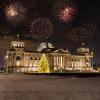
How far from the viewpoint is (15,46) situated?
485 ft

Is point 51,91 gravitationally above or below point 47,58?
below

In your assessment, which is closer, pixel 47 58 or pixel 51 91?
pixel 51 91

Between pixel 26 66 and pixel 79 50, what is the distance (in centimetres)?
5014

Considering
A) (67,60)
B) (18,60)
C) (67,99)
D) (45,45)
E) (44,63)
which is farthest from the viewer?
(45,45)

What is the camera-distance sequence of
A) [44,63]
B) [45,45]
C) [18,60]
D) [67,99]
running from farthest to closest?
[45,45] < [18,60] < [44,63] < [67,99]

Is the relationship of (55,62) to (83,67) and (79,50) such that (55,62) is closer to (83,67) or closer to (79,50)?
(83,67)

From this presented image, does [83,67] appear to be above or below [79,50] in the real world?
below

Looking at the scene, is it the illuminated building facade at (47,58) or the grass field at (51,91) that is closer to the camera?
the grass field at (51,91)

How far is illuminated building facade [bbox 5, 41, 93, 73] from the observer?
140 meters

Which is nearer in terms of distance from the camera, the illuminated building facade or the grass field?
the grass field

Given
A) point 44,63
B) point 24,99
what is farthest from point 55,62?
point 24,99

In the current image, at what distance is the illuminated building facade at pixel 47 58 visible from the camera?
140 m

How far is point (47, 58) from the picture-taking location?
149750 millimetres

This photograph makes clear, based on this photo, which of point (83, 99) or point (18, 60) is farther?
point (18, 60)
